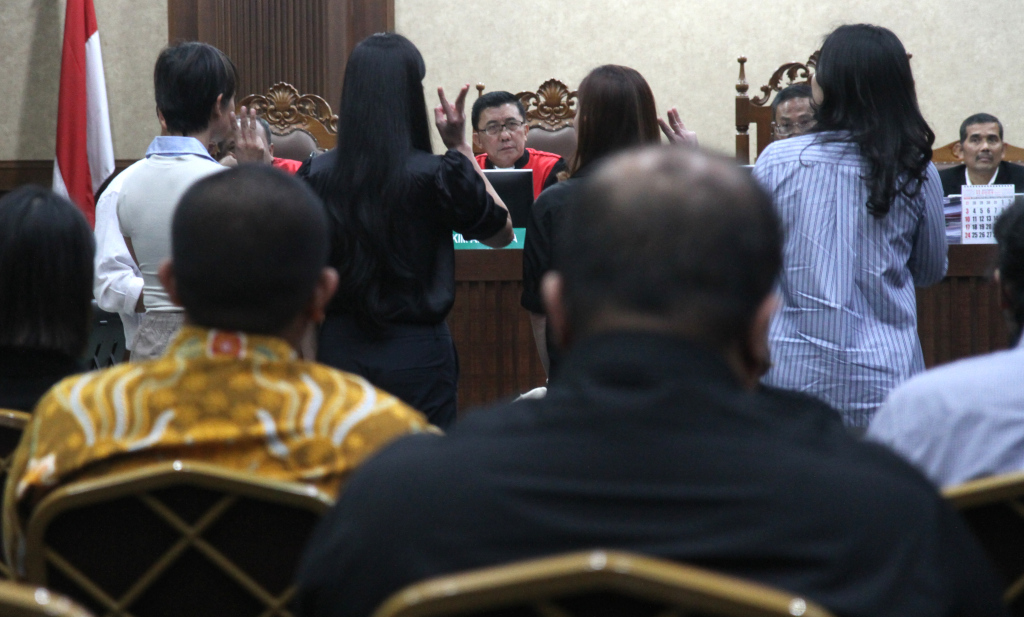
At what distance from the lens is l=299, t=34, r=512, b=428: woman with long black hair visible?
77.0 inches

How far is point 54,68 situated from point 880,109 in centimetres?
592

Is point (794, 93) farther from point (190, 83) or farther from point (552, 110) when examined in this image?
point (190, 83)

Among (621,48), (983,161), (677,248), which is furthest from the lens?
(621,48)

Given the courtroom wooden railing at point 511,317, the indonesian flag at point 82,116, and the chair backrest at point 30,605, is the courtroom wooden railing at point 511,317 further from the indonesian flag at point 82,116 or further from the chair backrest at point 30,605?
the indonesian flag at point 82,116

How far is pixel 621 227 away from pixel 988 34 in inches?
263

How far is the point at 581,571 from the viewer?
54 cm

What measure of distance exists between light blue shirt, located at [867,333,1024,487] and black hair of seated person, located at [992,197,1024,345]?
8.3 inches

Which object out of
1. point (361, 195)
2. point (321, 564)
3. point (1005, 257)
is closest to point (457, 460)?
point (321, 564)

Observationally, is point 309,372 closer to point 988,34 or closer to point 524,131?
point 524,131

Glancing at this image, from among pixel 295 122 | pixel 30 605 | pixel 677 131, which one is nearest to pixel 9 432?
pixel 30 605

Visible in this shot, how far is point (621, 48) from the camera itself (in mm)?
6719

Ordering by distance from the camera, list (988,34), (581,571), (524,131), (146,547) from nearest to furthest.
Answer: (581,571), (146,547), (524,131), (988,34)

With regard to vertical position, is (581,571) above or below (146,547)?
above

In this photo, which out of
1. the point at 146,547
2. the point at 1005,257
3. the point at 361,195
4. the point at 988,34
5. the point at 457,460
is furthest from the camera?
the point at 988,34
